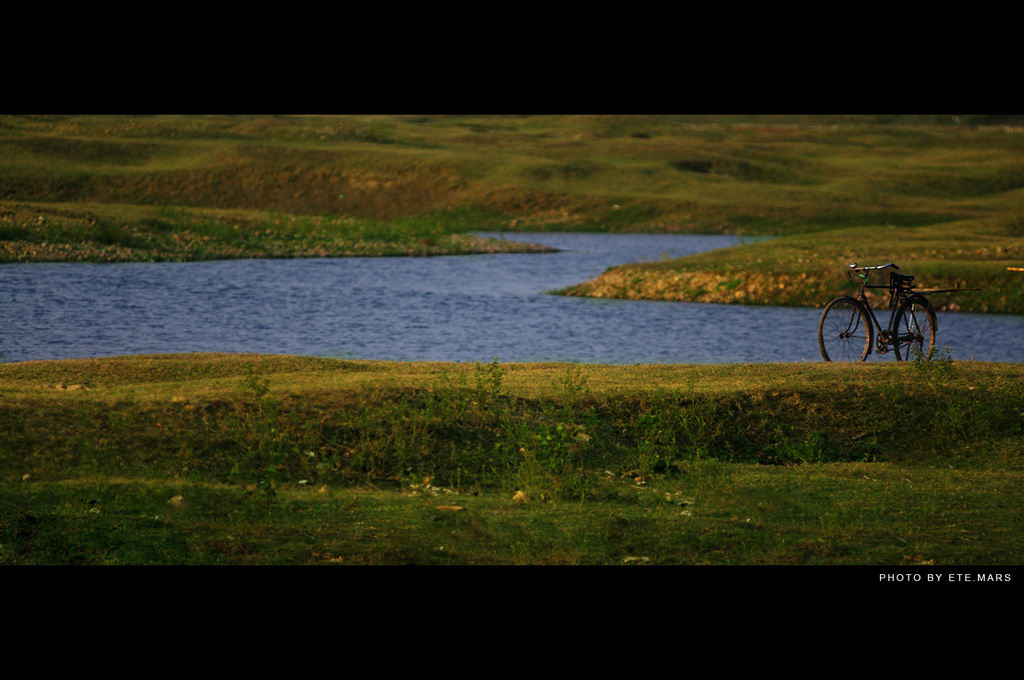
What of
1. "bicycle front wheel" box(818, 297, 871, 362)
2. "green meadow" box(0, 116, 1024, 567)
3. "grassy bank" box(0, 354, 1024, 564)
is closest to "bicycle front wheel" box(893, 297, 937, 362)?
"bicycle front wheel" box(818, 297, 871, 362)

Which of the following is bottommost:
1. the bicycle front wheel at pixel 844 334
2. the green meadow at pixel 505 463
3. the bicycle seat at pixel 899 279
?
the green meadow at pixel 505 463

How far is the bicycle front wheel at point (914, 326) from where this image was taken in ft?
54.2

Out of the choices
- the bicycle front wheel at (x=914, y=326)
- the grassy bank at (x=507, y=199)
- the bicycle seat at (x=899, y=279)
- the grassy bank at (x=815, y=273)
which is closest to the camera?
the bicycle seat at (x=899, y=279)

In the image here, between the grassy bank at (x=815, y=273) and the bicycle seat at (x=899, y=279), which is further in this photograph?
the grassy bank at (x=815, y=273)

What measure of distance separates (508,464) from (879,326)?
821cm

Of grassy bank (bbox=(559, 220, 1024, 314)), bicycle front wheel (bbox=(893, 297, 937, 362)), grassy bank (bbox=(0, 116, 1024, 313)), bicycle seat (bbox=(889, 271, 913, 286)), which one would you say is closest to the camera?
bicycle seat (bbox=(889, 271, 913, 286))

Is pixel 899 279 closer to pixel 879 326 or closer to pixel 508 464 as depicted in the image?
pixel 879 326

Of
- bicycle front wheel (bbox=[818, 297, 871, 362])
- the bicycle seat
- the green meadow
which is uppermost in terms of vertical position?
the bicycle seat

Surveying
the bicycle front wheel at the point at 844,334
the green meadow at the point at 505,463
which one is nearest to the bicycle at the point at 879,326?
the bicycle front wheel at the point at 844,334

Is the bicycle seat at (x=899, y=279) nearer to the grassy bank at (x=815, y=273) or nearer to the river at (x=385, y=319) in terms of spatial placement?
the river at (x=385, y=319)

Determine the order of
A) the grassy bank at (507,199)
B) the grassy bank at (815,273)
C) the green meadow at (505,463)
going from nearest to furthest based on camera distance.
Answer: the green meadow at (505,463), the grassy bank at (815,273), the grassy bank at (507,199)

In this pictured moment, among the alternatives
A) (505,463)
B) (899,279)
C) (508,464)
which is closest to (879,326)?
(899,279)

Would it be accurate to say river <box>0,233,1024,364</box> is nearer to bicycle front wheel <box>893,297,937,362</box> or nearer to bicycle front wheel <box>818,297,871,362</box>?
bicycle front wheel <box>818,297,871,362</box>

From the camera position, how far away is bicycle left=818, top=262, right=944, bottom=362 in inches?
650
